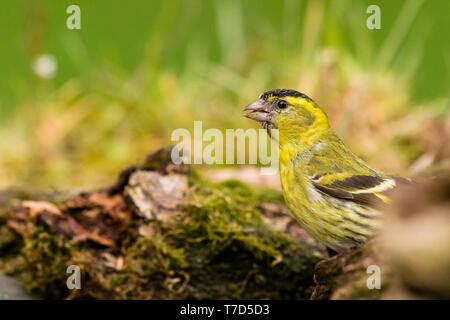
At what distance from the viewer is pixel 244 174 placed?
456cm

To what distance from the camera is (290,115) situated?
2889 mm

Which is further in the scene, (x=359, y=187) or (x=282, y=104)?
(x=282, y=104)

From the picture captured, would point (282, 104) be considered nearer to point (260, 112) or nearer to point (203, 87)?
point (260, 112)

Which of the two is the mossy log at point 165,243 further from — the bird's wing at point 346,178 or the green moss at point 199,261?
the bird's wing at point 346,178

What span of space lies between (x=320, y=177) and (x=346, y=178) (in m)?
0.13

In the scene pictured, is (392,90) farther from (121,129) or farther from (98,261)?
(98,261)

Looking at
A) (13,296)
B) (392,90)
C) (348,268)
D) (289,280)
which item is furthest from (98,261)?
(392,90)

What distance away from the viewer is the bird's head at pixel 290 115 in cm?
284

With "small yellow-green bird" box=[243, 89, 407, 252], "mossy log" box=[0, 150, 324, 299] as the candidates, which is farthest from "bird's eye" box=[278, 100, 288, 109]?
"mossy log" box=[0, 150, 324, 299]

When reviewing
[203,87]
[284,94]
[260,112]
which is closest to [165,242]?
[260,112]

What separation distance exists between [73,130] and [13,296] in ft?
9.88

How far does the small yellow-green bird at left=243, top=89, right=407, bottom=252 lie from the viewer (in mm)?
2609

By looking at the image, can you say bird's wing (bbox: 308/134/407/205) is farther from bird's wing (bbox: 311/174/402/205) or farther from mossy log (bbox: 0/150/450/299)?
mossy log (bbox: 0/150/450/299)

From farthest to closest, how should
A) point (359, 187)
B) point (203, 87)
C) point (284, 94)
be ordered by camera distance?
point (203, 87), point (284, 94), point (359, 187)
